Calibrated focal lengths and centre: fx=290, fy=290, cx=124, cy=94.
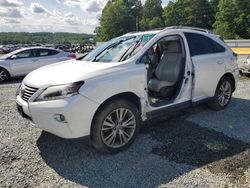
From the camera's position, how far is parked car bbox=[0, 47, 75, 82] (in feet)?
38.5

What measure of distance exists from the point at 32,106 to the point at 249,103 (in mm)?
5119

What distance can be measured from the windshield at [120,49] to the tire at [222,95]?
212 cm

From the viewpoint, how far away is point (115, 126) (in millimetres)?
4172

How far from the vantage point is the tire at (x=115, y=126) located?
396cm

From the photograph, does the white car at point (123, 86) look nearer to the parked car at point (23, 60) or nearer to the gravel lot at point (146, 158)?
the gravel lot at point (146, 158)

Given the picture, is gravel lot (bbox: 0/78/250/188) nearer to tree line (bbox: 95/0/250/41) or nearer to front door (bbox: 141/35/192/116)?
front door (bbox: 141/35/192/116)

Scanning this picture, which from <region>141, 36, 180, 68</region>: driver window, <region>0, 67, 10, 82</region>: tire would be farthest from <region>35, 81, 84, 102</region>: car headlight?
<region>0, 67, 10, 82</region>: tire

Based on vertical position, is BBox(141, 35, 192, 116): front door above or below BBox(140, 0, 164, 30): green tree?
below

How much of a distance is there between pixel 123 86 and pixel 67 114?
3.02ft

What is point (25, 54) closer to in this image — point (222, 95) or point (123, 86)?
point (222, 95)

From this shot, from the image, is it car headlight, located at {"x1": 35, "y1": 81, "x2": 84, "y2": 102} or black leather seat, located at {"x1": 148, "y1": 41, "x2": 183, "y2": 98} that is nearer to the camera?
car headlight, located at {"x1": 35, "y1": 81, "x2": 84, "y2": 102}

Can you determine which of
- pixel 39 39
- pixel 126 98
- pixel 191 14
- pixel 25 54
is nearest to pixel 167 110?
pixel 126 98

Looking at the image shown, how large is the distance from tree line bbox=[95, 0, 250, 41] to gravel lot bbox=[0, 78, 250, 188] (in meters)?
54.4

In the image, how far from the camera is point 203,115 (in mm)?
5914
